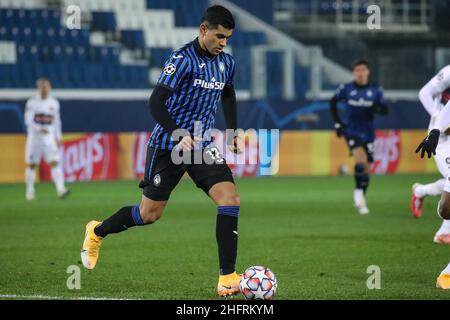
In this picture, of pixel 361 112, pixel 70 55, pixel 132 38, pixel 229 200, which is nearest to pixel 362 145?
pixel 361 112

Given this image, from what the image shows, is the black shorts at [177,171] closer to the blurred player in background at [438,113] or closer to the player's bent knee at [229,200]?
the player's bent knee at [229,200]

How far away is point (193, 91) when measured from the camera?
7.94 metres

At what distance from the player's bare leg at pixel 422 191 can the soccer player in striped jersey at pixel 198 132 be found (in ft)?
15.9

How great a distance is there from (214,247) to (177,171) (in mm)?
3209

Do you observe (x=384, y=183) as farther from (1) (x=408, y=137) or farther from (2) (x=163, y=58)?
(2) (x=163, y=58)

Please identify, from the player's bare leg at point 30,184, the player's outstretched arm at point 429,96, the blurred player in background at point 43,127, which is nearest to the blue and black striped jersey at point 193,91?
the player's outstretched arm at point 429,96

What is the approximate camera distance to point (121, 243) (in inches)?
460

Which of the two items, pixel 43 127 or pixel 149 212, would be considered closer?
pixel 149 212

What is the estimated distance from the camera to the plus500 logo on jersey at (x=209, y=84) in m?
7.91

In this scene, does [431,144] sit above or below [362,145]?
above

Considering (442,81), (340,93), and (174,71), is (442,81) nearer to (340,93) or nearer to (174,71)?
(174,71)

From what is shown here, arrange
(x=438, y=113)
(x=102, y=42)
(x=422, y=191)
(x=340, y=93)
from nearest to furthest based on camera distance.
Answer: (x=438, y=113) < (x=422, y=191) < (x=340, y=93) < (x=102, y=42)

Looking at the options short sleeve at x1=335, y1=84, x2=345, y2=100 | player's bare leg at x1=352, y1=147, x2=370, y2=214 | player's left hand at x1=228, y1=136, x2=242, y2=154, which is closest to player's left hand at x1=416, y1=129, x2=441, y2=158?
player's left hand at x1=228, y1=136, x2=242, y2=154
